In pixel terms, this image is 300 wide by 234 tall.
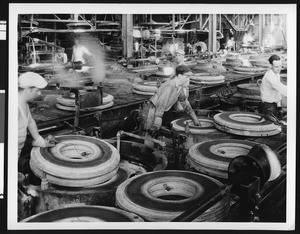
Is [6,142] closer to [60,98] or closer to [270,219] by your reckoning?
[60,98]

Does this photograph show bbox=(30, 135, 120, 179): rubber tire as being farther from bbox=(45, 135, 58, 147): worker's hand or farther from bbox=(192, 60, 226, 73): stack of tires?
bbox=(192, 60, 226, 73): stack of tires

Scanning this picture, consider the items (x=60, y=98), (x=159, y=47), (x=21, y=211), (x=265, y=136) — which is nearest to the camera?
(x=21, y=211)

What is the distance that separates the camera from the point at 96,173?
3109mm

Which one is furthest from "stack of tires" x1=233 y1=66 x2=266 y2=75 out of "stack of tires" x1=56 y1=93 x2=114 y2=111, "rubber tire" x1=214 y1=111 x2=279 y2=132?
"stack of tires" x1=56 y1=93 x2=114 y2=111

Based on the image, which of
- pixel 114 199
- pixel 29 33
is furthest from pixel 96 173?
pixel 29 33

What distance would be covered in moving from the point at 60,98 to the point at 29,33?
2.06 metres

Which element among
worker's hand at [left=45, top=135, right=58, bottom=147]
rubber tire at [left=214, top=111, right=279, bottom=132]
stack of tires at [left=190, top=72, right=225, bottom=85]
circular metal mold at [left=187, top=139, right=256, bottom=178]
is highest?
stack of tires at [left=190, top=72, right=225, bottom=85]

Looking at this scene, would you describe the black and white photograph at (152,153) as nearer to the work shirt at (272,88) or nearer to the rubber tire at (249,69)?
the work shirt at (272,88)

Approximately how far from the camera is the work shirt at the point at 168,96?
12.8 ft

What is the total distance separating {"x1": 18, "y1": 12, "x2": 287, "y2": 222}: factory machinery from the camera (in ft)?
9.55

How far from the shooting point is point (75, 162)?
313cm

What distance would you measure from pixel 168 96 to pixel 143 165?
75 centimetres

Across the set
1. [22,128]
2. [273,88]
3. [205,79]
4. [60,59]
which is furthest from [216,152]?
[60,59]

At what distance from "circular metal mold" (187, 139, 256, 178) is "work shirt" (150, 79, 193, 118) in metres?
0.53
